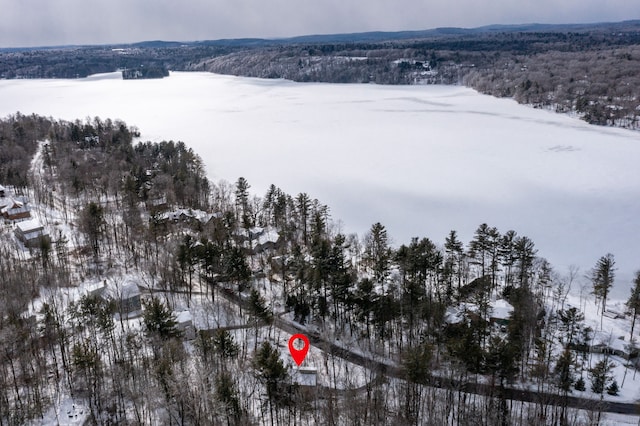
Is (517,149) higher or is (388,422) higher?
(517,149)

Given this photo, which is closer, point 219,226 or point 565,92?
point 219,226

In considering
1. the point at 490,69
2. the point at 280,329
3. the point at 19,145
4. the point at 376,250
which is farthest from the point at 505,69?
the point at 280,329

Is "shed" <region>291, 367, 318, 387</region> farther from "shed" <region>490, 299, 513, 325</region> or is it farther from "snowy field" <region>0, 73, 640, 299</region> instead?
"snowy field" <region>0, 73, 640, 299</region>

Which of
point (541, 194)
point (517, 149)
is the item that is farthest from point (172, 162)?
point (517, 149)

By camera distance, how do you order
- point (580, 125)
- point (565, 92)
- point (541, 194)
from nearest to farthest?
point (541, 194) → point (580, 125) → point (565, 92)

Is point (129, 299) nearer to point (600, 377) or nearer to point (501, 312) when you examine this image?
point (501, 312)

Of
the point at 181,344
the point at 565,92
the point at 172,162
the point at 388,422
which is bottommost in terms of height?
the point at 388,422

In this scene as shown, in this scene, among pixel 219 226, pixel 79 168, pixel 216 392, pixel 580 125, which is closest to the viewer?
pixel 216 392

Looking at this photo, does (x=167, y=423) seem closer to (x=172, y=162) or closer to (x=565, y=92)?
(x=172, y=162)
